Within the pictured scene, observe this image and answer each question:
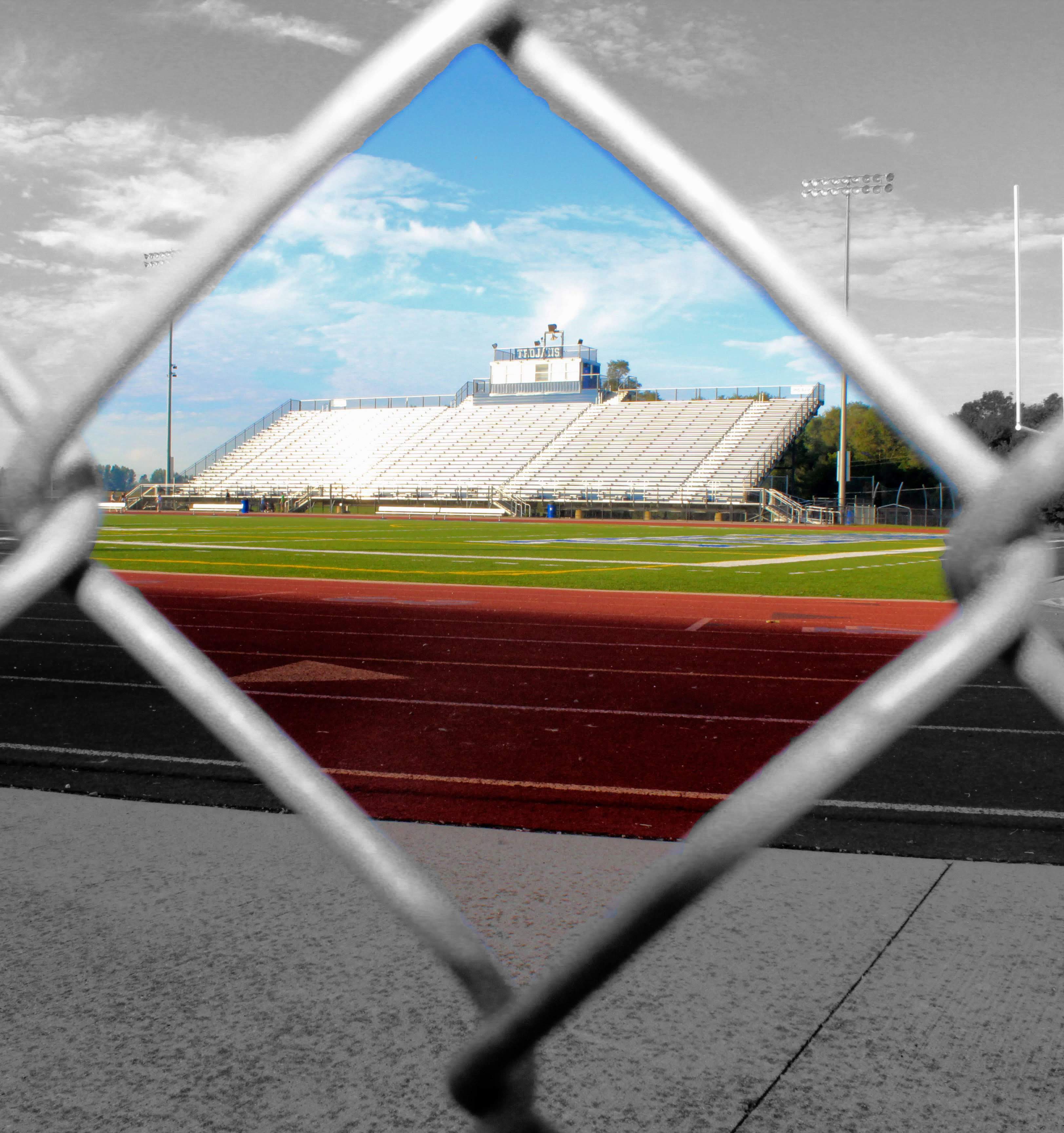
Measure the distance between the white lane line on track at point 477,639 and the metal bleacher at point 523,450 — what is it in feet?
131

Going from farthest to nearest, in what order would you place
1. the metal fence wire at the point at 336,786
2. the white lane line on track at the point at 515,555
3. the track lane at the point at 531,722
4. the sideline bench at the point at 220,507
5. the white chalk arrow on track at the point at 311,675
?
the sideline bench at the point at 220,507, the white lane line on track at the point at 515,555, the white chalk arrow on track at the point at 311,675, the track lane at the point at 531,722, the metal fence wire at the point at 336,786

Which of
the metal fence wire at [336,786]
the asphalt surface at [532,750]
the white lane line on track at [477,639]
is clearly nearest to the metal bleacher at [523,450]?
the white lane line on track at [477,639]

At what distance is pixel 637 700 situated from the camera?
271 inches

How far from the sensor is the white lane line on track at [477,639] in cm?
912

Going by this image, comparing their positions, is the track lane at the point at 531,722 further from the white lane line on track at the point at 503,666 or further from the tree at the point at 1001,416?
the tree at the point at 1001,416

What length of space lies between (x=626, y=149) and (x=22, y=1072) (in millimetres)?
2244

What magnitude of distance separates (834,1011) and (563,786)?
94.0 inches

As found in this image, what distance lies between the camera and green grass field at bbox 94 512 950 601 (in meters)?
16.1

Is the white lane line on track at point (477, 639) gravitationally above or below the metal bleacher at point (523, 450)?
below

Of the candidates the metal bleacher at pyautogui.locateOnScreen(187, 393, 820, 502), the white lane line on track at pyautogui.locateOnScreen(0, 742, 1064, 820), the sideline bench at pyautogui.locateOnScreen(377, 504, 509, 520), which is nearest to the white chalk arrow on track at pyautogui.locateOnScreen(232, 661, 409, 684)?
the white lane line on track at pyautogui.locateOnScreen(0, 742, 1064, 820)

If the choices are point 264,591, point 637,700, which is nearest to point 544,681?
point 637,700

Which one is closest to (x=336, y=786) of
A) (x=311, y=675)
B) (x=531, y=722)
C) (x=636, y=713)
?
(x=531, y=722)

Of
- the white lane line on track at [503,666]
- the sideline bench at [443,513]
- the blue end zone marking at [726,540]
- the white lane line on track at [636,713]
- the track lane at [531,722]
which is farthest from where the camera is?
the sideline bench at [443,513]

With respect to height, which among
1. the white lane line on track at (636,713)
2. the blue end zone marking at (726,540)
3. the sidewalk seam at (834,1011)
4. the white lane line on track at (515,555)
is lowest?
the blue end zone marking at (726,540)
